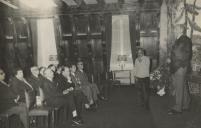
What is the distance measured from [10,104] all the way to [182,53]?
315 centimetres

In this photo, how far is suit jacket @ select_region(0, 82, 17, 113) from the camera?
475cm

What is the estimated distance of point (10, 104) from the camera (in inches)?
191

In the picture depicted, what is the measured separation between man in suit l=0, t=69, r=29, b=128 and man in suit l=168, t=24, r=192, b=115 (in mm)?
2742

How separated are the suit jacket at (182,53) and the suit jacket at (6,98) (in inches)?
117

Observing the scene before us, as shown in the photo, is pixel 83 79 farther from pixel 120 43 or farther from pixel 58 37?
pixel 58 37

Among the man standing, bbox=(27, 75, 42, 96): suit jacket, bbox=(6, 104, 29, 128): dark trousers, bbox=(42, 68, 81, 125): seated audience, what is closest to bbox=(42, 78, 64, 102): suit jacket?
bbox=(42, 68, 81, 125): seated audience

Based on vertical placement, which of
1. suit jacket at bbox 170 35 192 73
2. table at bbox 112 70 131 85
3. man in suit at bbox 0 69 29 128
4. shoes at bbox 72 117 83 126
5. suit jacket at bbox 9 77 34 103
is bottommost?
shoes at bbox 72 117 83 126

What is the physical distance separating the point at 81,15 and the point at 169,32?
2.96 meters

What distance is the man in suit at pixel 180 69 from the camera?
578cm

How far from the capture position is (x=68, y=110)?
5715 millimetres

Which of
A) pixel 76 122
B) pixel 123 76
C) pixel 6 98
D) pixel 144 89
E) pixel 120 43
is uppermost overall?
pixel 120 43

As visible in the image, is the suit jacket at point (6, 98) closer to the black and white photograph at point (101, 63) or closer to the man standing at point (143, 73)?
the black and white photograph at point (101, 63)

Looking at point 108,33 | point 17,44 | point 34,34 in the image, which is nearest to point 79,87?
point 108,33

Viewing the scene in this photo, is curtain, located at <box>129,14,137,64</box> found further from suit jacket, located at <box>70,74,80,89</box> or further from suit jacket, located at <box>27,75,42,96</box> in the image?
suit jacket, located at <box>27,75,42,96</box>
